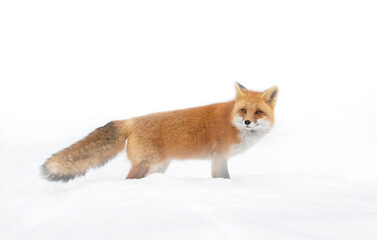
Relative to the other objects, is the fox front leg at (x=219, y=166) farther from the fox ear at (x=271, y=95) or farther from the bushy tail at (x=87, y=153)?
→ the bushy tail at (x=87, y=153)

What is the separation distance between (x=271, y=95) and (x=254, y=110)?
345 mm

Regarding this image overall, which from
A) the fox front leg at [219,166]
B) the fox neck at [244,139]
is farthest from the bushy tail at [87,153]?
the fox neck at [244,139]

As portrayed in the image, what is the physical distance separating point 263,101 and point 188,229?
225 centimetres

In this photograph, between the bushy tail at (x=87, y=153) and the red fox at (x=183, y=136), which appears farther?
the red fox at (x=183, y=136)

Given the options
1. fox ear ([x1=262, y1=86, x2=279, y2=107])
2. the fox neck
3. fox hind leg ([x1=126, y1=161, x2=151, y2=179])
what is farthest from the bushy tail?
fox ear ([x1=262, y1=86, x2=279, y2=107])

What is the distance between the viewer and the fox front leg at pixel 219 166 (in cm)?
396

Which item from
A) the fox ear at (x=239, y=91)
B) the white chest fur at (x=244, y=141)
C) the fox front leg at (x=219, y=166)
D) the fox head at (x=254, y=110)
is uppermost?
the fox ear at (x=239, y=91)

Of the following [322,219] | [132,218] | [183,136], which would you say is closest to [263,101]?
[183,136]

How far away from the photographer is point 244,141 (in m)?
4.07

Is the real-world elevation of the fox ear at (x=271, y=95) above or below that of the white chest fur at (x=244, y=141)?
above

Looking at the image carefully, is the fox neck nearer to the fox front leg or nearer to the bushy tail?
the fox front leg

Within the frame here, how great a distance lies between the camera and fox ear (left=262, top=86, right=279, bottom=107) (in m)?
4.04

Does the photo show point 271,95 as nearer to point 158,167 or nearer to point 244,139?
point 244,139

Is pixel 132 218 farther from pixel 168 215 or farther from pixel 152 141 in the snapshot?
pixel 152 141
